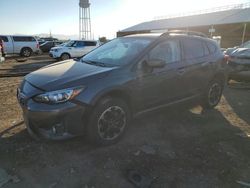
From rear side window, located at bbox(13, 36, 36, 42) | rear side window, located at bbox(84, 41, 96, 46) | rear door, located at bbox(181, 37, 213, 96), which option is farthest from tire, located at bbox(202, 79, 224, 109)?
rear side window, located at bbox(13, 36, 36, 42)

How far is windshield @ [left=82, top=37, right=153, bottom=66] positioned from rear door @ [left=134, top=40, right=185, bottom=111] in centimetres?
23

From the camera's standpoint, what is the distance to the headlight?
364 centimetres

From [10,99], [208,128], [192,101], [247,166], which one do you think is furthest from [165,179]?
[10,99]

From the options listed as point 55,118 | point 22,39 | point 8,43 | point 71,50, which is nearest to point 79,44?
point 71,50

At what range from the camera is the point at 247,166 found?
383cm

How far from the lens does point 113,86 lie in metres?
4.00

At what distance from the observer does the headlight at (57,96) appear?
3.64m

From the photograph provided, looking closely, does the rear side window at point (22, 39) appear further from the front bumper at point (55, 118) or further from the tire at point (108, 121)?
the tire at point (108, 121)

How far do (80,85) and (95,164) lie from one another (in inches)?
45.0

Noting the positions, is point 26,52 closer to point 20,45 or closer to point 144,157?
point 20,45

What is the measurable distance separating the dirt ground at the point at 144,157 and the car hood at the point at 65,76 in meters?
1.01

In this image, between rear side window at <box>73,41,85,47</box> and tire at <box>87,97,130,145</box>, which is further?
rear side window at <box>73,41,85,47</box>

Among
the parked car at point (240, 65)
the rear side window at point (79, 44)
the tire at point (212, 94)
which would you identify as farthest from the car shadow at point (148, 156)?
the rear side window at point (79, 44)

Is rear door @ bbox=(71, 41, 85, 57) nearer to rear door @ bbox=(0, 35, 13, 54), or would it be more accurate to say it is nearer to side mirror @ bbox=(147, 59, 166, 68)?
rear door @ bbox=(0, 35, 13, 54)
